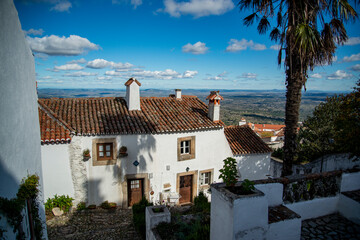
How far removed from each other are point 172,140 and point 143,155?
188 centimetres

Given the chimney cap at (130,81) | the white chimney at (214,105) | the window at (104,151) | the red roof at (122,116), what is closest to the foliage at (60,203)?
the window at (104,151)

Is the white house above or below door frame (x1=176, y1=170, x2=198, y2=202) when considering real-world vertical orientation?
above

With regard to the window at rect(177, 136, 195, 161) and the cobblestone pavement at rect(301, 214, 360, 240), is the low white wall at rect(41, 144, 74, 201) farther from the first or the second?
the cobblestone pavement at rect(301, 214, 360, 240)

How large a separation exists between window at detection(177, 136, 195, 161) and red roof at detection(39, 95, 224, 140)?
76 cm

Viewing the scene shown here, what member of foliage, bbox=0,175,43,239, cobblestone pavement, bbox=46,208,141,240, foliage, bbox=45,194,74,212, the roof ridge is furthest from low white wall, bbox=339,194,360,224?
foliage, bbox=45,194,74,212

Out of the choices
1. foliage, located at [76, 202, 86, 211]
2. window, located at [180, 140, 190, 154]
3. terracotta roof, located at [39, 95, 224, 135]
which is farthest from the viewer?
window, located at [180, 140, 190, 154]

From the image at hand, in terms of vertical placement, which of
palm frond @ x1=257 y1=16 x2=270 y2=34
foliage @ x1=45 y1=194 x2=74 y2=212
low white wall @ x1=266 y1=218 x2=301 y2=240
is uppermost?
palm frond @ x1=257 y1=16 x2=270 y2=34

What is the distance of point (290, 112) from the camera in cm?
866

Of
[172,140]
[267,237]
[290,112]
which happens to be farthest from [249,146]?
[267,237]

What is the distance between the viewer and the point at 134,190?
12898 millimetres

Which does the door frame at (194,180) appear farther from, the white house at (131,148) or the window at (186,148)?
the window at (186,148)

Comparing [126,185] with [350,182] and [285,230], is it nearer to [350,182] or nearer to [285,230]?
[285,230]

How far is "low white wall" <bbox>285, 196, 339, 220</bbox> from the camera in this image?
569 cm

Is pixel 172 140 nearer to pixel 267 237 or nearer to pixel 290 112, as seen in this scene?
pixel 290 112
